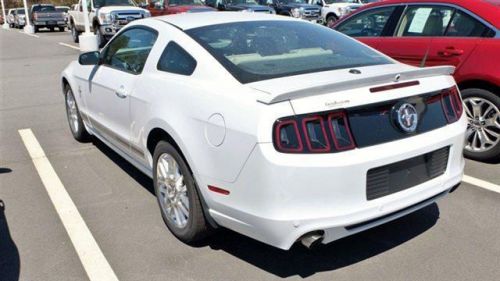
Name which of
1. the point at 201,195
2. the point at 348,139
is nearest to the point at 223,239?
the point at 201,195

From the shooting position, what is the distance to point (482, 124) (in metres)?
5.08

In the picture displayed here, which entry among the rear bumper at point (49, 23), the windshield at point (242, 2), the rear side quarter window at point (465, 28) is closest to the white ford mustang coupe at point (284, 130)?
the rear side quarter window at point (465, 28)

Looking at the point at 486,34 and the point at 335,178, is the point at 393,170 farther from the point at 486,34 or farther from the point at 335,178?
the point at 486,34

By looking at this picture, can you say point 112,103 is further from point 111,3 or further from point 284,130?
point 111,3

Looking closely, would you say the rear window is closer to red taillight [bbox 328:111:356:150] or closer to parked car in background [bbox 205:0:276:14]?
parked car in background [bbox 205:0:276:14]

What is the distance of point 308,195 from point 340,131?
0.40m

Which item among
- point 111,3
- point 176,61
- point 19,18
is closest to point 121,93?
point 176,61

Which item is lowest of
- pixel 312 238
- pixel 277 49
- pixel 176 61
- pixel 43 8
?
pixel 43 8

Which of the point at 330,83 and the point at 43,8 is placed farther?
the point at 43,8

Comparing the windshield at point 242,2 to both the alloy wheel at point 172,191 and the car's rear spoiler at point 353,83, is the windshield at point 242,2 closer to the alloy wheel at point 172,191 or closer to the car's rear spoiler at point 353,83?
the alloy wheel at point 172,191

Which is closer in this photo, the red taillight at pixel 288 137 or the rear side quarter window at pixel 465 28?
the red taillight at pixel 288 137

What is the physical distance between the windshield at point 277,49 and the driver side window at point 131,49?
2.02 feet

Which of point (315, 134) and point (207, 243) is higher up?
point (315, 134)

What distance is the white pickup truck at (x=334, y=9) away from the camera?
20234 millimetres
